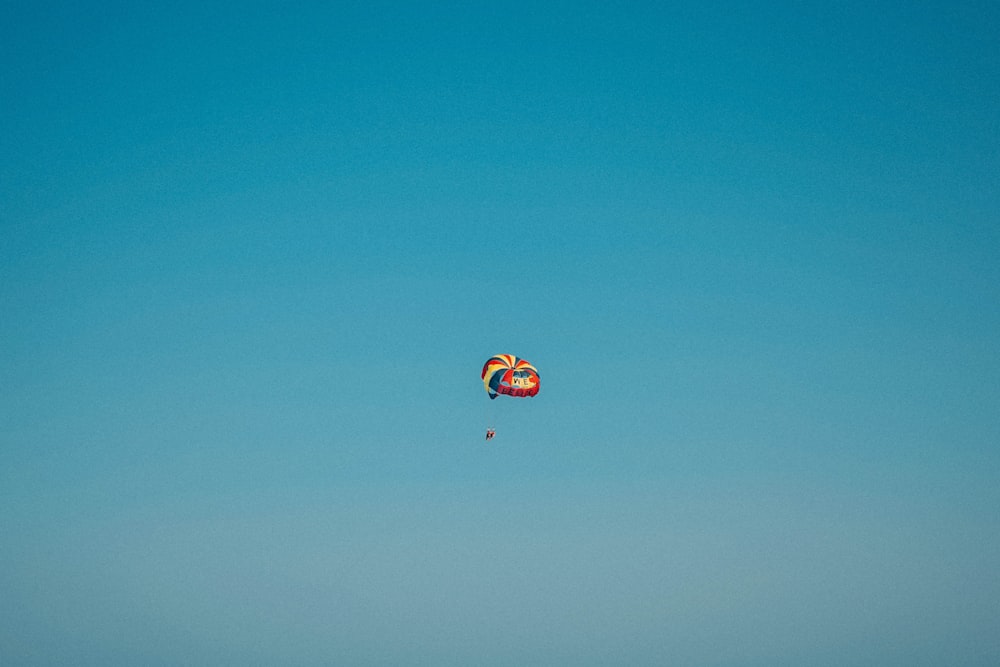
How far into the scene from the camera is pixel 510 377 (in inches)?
4373

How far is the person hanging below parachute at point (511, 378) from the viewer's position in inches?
4368

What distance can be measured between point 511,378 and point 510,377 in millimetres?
123

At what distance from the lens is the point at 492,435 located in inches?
4498

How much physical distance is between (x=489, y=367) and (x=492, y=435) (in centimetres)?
543

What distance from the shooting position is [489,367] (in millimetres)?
113250

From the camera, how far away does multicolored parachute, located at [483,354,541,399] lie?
11094cm

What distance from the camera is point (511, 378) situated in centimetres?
11100

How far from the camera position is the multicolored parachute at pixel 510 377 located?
364 feet

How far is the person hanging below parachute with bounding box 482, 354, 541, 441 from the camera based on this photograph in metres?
111
